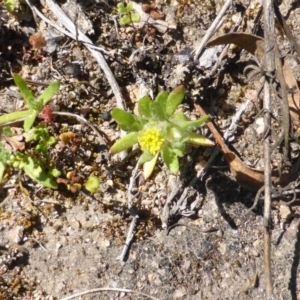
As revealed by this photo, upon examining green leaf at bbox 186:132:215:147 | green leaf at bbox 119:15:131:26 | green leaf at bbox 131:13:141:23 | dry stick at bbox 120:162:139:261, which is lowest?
dry stick at bbox 120:162:139:261

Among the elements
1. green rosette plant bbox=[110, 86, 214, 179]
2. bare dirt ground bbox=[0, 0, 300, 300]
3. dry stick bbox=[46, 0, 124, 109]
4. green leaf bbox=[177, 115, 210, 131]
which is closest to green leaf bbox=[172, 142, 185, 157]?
green rosette plant bbox=[110, 86, 214, 179]

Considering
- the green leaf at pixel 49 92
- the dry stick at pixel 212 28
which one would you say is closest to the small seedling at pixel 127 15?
the dry stick at pixel 212 28

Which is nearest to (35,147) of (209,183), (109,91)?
(109,91)

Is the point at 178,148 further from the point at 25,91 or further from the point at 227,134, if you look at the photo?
the point at 25,91

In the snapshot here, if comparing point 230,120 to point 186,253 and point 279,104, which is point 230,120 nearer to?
point 279,104

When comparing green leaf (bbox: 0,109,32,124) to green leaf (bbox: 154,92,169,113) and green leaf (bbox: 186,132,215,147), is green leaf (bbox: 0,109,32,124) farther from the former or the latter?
green leaf (bbox: 186,132,215,147)

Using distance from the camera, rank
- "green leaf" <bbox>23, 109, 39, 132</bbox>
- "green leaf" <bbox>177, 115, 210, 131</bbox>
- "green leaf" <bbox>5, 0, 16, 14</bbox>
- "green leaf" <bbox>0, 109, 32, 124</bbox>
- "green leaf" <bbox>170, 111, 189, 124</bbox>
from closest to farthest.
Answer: "green leaf" <bbox>177, 115, 210, 131</bbox> < "green leaf" <bbox>170, 111, 189, 124</bbox> < "green leaf" <bbox>23, 109, 39, 132</bbox> < "green leaf" <bbox>0, 109, 32, 124</bbox> < "green leaf" <bbox>5, 0, 16, 14</bbox>
